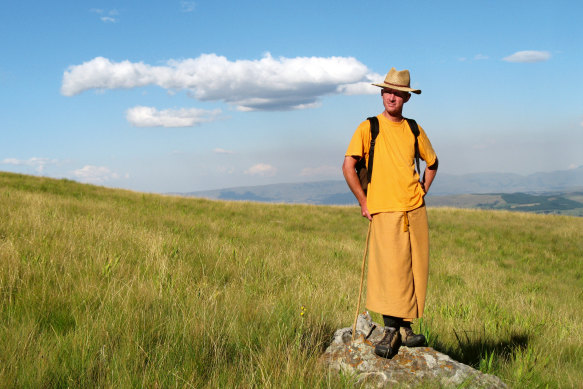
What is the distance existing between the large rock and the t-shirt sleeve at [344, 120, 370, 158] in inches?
65.7

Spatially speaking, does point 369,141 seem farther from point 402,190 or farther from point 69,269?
point 69,269

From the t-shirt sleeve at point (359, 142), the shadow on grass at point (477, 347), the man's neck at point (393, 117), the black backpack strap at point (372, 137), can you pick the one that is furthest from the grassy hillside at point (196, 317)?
the man's neck at point (393, 117)

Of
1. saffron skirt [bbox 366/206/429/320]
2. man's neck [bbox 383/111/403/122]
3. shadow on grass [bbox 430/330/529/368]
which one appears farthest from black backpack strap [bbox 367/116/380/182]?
shadow on grass [bbox 430/330/529/368]

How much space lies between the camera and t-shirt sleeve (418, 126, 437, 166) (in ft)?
14.2

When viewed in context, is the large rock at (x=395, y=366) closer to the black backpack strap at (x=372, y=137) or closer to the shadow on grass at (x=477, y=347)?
the shadow on grass at (x=477, y=347)

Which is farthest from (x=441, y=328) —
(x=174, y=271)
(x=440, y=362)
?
(x=174, y=271)

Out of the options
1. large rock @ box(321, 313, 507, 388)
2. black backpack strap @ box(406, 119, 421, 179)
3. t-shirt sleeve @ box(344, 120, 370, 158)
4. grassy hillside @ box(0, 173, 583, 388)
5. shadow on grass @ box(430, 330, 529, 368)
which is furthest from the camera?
shadow on grass @ box(430, 330, 529, 368)

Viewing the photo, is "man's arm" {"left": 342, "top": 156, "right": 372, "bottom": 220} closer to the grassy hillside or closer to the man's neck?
the man's neck

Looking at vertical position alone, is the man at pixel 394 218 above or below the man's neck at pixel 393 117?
below

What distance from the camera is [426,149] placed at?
14.4 ft

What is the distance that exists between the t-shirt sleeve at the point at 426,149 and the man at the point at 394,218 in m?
0.15

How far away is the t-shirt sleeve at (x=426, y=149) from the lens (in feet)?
14.2

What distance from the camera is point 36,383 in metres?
2.66

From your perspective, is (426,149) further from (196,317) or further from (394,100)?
(196,317)
